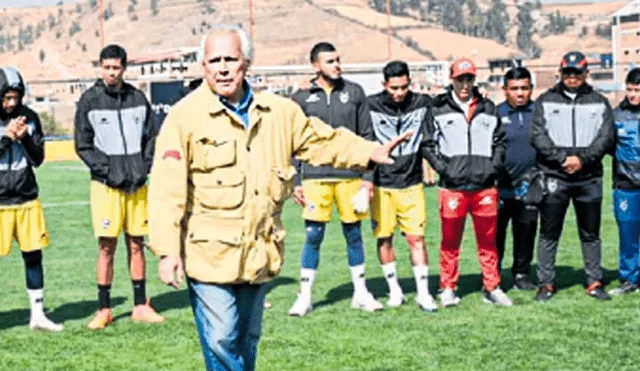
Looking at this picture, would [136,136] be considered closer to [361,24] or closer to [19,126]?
[19,126]

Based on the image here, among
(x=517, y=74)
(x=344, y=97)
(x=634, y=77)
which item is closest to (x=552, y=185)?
(x=517, y=74)

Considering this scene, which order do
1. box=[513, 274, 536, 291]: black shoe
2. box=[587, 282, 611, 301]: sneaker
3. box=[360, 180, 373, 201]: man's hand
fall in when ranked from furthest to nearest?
box=[513, 274, 536, 291]: black shoe < box=[587, 282, 611, 301]: sneaker < box=[360, 180, 373, 201]: man's hand

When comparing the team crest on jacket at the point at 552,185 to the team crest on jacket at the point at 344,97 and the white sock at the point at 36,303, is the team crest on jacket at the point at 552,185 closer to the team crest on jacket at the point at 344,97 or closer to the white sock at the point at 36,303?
the team crest on jacket at the point at 344,97


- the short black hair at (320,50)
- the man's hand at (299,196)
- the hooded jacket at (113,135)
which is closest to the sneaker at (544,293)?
the man's hand at (299,196)

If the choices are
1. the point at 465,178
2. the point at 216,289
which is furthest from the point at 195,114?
the point at 465,178

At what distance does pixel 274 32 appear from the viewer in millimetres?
123188

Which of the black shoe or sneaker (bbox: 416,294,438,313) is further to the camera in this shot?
the black shoe

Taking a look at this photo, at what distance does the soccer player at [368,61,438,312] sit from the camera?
9609 mm

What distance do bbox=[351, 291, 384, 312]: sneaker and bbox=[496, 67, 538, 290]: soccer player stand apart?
4.19 feet

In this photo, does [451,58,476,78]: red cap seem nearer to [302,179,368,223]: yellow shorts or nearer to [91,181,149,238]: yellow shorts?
[302,179,368,223]: yellow shorts

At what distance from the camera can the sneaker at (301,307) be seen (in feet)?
30.9

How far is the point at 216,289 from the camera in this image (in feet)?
18.3

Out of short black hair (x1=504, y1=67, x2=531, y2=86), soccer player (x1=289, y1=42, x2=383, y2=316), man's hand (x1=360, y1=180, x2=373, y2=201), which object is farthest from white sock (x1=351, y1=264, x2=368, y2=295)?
short black hair (x1=504, y1=67, x2=531, y2=86)

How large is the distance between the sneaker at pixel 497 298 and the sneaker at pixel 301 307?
1.46 m
